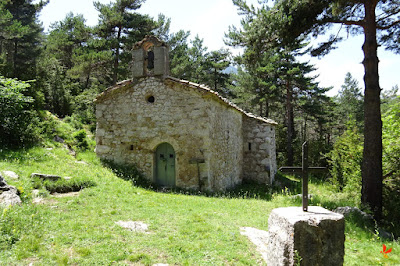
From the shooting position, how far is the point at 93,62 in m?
15.9

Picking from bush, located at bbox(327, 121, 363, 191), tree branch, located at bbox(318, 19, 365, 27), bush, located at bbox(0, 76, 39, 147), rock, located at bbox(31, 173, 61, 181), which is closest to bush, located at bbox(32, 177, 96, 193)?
rock, located at bbox(31, 173, 61, 181)

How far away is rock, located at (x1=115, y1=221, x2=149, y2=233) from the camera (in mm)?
4616

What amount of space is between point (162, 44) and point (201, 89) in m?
2.56

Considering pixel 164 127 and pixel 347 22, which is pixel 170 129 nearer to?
pixel 164 127

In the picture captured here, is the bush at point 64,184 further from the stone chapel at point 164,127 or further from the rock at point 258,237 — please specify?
the rock at point 258,237

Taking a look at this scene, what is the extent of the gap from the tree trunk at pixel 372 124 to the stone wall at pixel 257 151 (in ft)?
17.9

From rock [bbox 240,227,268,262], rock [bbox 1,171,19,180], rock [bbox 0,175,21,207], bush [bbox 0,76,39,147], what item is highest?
bush [bbox 0,76,39,147]

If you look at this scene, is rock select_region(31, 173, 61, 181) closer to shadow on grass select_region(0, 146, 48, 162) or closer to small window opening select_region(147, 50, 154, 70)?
shadow on grass select_region(0, 146, 48, 162)

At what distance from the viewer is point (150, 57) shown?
34.1 feet

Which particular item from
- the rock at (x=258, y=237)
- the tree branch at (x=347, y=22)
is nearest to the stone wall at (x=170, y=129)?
the rock at (x=258, y=237)

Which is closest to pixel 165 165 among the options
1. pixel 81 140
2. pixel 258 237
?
pixel 81 140

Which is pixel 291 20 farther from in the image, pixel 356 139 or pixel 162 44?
pixel 356 139

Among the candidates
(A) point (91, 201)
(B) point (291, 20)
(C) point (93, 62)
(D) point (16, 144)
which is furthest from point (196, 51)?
(A) point (91, 201)

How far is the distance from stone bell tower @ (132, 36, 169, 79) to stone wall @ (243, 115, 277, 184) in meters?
5.55
